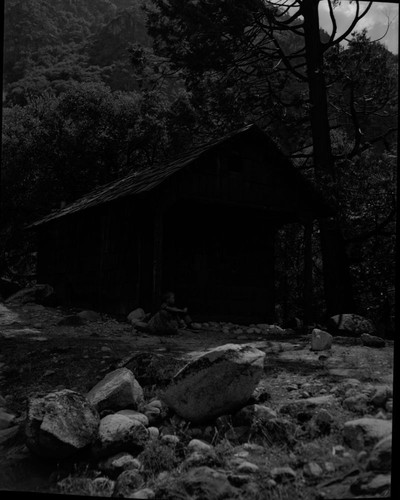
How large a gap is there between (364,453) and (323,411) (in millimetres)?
1103

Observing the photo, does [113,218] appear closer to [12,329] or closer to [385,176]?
[12,329]

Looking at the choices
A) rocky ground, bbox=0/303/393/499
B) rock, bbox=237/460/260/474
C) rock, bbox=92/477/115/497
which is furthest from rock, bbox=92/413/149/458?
rock, bbox=237/460/260/474

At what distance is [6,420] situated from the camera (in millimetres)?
5773

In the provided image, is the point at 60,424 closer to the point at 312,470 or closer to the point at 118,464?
the point at 118,464

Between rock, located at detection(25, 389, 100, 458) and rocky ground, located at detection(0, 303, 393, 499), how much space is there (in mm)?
129

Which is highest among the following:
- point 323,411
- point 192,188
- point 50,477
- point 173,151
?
point 173,151

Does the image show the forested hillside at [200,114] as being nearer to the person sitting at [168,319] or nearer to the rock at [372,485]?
the person sitting at [168,319]

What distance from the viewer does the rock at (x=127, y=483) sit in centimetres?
405

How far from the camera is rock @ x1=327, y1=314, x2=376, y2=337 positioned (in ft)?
36.8

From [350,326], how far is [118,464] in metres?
7.88

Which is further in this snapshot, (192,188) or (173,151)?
(173,151)

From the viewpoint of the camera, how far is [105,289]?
1453cm

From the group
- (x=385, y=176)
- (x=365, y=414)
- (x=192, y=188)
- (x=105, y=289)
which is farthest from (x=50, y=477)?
(x=385, y=176)

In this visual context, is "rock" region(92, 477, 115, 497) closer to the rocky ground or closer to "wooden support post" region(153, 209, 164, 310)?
the rocky ground
